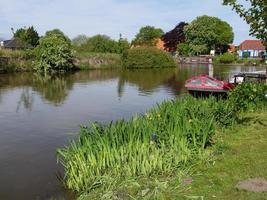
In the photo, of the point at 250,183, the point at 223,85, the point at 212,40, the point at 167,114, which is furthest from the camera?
the point at 212,40

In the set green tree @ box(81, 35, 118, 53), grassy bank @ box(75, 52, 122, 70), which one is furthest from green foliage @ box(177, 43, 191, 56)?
grassy bank @ box(75, 52, 122, 70)

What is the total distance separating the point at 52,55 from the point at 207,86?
30.3m

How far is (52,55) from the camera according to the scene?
50.0 metres

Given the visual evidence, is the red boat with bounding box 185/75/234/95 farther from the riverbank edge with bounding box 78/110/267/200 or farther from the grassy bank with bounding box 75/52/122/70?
the grassy bank with bounding box 75/52/122/70

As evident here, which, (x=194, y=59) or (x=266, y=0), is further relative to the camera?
(x=194, y=59)

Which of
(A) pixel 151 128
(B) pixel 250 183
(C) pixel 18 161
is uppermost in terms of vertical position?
(A) pixel 151 128

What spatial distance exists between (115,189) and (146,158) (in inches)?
43.8

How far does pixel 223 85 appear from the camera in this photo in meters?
23.4

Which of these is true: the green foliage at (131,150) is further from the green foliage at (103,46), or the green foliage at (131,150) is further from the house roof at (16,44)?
Result: the house roof at (16,44)

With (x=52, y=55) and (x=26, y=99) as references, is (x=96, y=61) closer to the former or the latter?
(x=52, y=55)

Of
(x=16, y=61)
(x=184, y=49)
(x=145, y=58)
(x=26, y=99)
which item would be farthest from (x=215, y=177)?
(x=184, y=49)

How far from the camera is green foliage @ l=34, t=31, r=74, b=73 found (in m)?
50.1

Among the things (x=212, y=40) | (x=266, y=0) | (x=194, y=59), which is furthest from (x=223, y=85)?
(x=212, y=40)

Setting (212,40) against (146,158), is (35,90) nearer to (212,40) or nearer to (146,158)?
(146,158)
